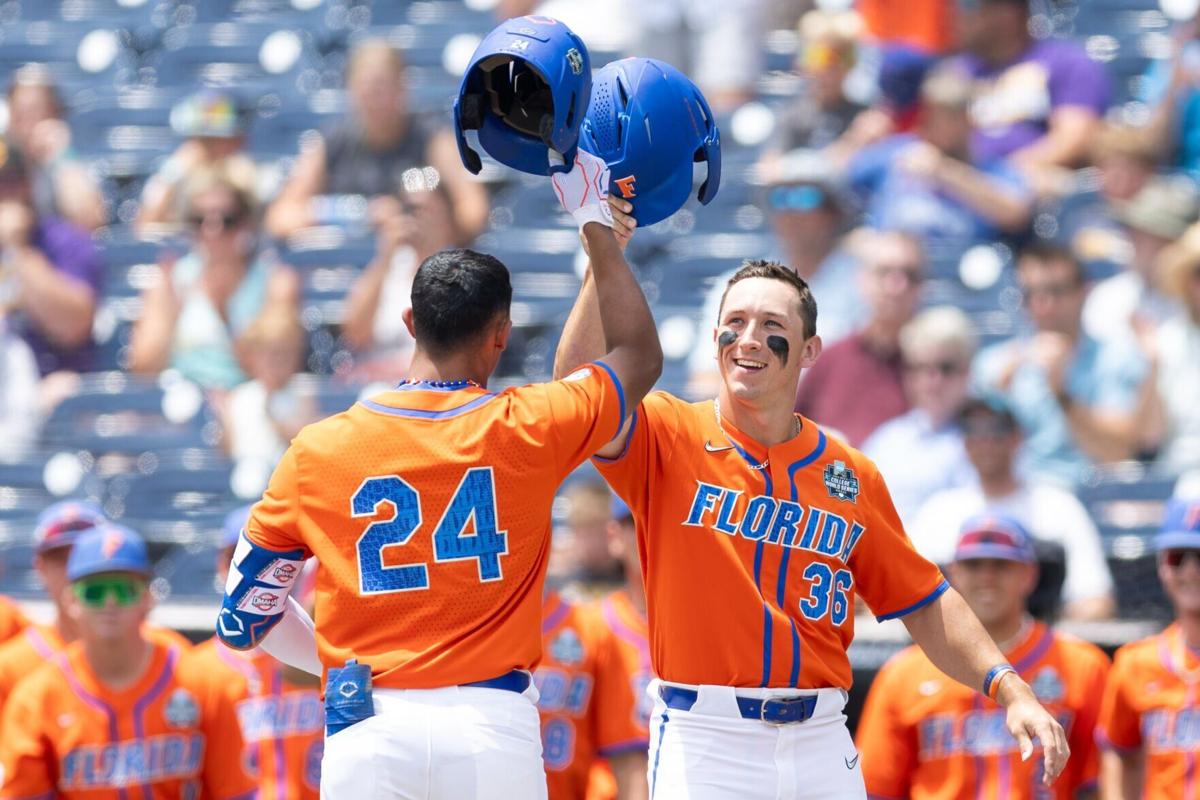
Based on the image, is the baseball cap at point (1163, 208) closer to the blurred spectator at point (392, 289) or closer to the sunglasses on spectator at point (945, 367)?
the sunglasses on spectator at point (945, 367)

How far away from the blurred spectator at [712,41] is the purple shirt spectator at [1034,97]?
126 cm

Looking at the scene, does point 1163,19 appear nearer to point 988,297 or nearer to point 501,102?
point 988,297

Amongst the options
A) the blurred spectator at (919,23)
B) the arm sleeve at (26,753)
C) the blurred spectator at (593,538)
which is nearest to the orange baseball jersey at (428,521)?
the arm sleeve at (26,753)

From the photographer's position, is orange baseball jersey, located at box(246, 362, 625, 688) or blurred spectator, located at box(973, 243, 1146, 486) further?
blurred spectator, located at box(973, 243, 1146, 486)

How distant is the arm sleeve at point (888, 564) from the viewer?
4.05 meters

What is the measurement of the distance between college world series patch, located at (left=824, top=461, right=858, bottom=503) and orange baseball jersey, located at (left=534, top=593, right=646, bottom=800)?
6.65 feet

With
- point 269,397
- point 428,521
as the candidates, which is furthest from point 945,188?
point 428,521

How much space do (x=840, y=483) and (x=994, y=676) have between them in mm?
551

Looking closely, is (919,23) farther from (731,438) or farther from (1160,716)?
Answer: (731,438)

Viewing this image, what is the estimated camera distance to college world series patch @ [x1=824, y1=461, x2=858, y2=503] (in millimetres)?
3990

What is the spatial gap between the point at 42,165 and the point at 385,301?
2.72 metres

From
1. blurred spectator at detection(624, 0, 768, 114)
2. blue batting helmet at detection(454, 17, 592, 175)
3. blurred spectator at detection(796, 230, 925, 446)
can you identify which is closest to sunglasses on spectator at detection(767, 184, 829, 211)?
blurred spectator at detection(796, 230, 925, 446)

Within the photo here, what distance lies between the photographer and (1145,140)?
834 centimetres

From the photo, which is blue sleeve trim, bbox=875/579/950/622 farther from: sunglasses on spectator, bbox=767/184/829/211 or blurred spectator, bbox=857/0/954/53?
blurred spectator, bbox=857/0/954/53
